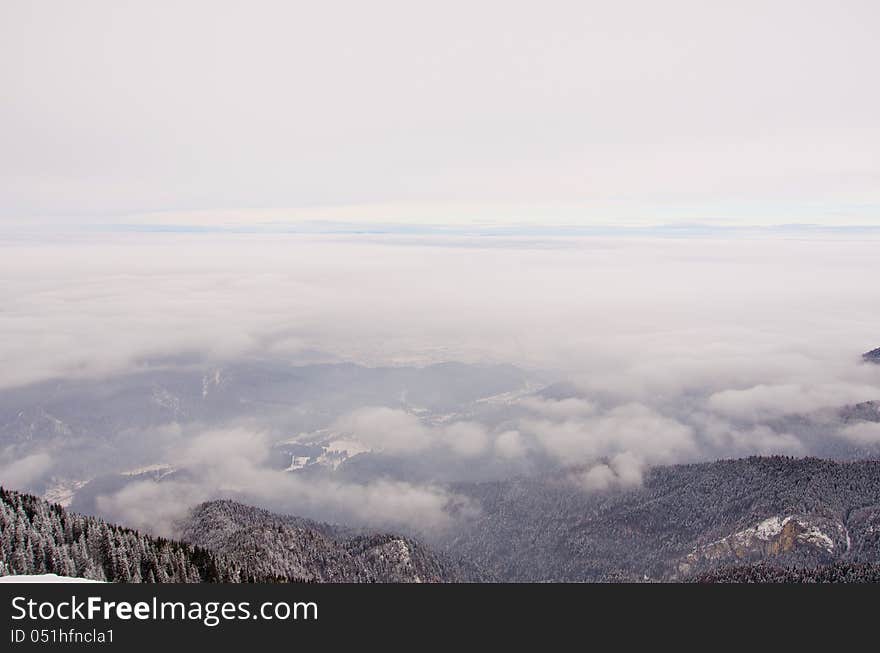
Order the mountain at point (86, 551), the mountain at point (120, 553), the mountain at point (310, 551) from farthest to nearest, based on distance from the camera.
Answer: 1. the mountain at point (310, 551)
2. the mountain at point (120, 553)
3. the mountain at point (86, 551)

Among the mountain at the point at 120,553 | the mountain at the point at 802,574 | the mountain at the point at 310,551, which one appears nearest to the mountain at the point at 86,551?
the mountain at the point at 120,553

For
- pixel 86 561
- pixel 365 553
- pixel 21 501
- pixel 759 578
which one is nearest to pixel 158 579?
pixel 86 561

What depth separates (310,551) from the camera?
17850cm

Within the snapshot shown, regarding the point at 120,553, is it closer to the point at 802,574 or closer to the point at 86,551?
the point at 86,551

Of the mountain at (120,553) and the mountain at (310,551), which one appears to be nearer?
the mountain at (120,553)

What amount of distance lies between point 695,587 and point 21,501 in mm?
112582

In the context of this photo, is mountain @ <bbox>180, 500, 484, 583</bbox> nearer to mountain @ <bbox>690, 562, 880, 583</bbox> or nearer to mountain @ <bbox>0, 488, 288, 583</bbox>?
mountain @ <bbox>0, 488, 288, 583</bbox>

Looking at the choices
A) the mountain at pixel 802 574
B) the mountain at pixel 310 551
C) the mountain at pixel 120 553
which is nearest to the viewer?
the mountain at pixel 120 553

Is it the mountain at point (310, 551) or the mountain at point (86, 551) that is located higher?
the mountain at point (86, 551)

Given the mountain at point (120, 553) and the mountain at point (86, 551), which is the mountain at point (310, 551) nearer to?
the mountain at point (120, 553)

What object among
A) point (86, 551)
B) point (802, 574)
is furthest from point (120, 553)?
point (802, 574)

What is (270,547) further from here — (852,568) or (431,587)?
(852,568)

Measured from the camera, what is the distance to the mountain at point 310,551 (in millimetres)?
161250

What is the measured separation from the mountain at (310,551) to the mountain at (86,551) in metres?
52.1
